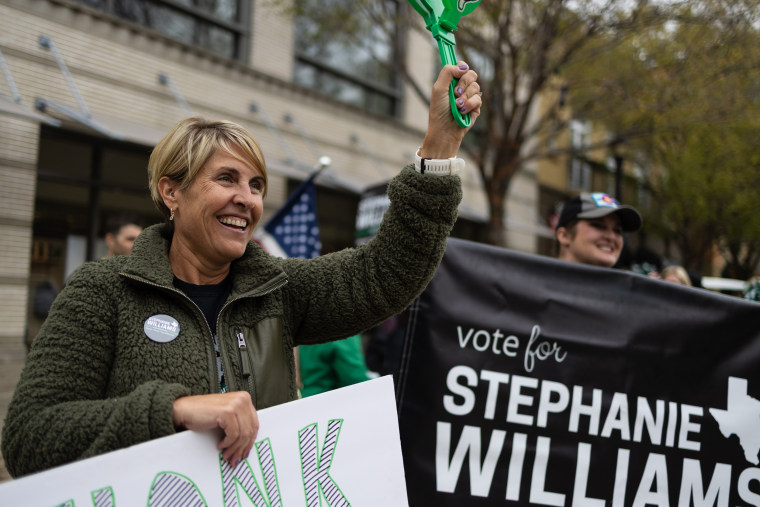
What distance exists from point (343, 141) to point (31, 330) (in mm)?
5988

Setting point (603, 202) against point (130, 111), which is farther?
point (130, 111)

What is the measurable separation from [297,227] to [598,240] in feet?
10.8

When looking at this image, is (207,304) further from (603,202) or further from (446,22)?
(603,202)

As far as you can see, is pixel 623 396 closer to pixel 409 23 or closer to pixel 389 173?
pixel 409 23

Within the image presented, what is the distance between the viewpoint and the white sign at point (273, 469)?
1356 millimetres

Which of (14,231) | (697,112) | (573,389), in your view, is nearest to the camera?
(573,389)

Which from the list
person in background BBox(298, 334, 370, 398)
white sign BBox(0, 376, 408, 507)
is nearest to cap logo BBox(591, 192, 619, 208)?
person in background BBox(298, 334, 370, 398)

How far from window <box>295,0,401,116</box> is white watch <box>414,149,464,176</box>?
8.80 metres

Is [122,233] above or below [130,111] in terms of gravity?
below

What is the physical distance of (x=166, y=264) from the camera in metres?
1.68

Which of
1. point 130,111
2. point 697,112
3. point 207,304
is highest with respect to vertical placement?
point 697,112

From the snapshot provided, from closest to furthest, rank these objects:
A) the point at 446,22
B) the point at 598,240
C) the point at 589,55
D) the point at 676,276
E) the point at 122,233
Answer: the point at 446,22 < the point at 598,240 < the point at 122,233 < the point at 676,276 < the point at 589,55

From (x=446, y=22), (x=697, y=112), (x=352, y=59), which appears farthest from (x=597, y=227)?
(x=352, y=59)

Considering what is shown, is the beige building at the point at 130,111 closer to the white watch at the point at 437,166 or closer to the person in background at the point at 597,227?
the person in background at the point at 597,227
